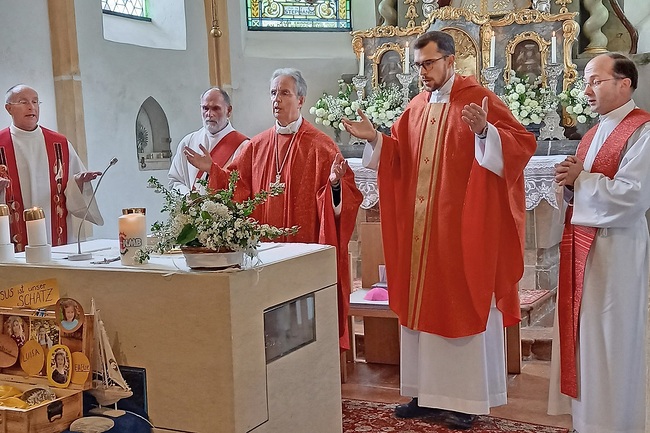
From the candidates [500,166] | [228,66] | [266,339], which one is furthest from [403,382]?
[228,66]

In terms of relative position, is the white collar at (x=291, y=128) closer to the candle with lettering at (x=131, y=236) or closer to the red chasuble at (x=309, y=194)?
the red chasuble at (x=309, y=194)

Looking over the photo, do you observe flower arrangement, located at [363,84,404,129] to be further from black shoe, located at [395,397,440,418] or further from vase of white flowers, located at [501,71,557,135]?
black shoe, located at [395,397,440,418]

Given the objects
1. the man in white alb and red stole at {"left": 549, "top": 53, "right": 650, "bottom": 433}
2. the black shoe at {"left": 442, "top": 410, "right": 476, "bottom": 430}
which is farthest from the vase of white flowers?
the black shoe at {"left": 442, "top": 410, "right": 476, "bottom": 430}

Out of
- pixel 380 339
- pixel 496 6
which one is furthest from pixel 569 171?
pixel 496 6

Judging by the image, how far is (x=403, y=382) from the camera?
4266 mm

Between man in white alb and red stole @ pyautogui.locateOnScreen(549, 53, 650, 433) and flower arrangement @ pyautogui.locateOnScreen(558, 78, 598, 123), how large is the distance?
4.04 meters

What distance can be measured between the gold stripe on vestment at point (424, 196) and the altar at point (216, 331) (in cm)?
104

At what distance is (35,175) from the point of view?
5.26 m

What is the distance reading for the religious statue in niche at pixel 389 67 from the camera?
880 cm

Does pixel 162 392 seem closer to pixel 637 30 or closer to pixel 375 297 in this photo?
pixel 375 297

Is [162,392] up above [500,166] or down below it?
below

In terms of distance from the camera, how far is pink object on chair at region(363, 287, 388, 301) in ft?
17.0

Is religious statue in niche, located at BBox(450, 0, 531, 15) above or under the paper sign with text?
above

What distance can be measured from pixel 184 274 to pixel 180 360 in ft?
0.99
